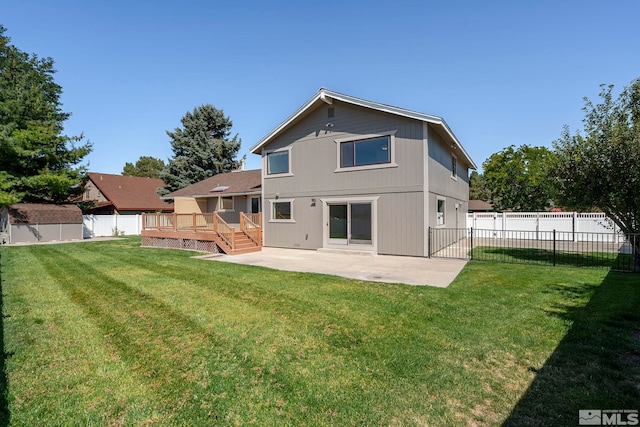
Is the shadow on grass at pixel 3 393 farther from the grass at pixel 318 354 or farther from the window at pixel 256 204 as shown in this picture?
the window at pixel 256 204

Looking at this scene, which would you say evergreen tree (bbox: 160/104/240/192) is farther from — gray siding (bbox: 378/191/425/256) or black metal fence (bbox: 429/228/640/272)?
black metal fence (bbox: 429/228/640/272)

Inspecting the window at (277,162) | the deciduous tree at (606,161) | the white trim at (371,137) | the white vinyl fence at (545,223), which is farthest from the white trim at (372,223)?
the white vinyl fence at (545,223)

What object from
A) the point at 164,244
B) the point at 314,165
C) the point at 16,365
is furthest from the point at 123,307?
the point at 164,244

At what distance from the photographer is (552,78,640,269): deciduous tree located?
840cm

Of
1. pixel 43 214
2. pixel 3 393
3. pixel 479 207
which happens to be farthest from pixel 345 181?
pixel 479 207

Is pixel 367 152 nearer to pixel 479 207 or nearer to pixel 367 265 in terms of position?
pixel 367 265

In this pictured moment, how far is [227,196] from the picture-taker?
1869cm

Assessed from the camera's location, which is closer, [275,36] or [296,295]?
[296,295]

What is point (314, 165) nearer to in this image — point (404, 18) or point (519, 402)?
point (404, 18)

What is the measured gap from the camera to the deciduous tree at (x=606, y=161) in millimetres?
8398

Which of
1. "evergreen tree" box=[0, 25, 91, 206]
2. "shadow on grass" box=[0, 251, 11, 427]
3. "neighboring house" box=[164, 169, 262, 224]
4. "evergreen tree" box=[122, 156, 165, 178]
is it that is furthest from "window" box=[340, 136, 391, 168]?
"evergreen tree" box=[122, 156, 165, 178]

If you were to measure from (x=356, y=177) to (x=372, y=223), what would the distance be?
6.76 feet

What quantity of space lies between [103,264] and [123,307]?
5.79 m

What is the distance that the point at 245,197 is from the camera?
58.7 feet
